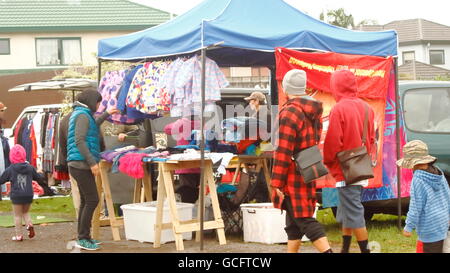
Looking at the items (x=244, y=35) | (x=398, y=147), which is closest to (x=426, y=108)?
(x=398, y=147)

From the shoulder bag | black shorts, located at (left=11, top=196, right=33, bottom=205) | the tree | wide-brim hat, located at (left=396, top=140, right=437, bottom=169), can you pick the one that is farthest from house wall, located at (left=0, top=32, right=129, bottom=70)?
the tree

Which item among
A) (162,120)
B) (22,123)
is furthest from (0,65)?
(162,120)

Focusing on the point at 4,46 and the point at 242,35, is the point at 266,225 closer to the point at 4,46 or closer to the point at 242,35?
the point at 242,35

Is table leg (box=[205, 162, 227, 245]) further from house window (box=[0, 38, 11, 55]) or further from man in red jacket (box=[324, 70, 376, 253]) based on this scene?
house window (box=[0, 38, 11, 55])

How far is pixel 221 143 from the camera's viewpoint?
10.6 metres

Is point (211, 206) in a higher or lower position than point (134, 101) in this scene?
lower

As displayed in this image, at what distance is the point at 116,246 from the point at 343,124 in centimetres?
339

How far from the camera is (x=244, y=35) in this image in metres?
9.34

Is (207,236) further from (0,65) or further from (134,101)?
(0,65)

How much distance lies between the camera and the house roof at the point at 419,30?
62000 mm

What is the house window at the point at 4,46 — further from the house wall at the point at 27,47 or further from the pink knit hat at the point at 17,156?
the pink knit hat at the point at 17,156

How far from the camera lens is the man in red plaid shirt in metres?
7.28

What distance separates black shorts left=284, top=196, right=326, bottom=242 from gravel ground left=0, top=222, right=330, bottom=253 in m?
1.71

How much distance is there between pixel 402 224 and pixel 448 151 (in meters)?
1.34
